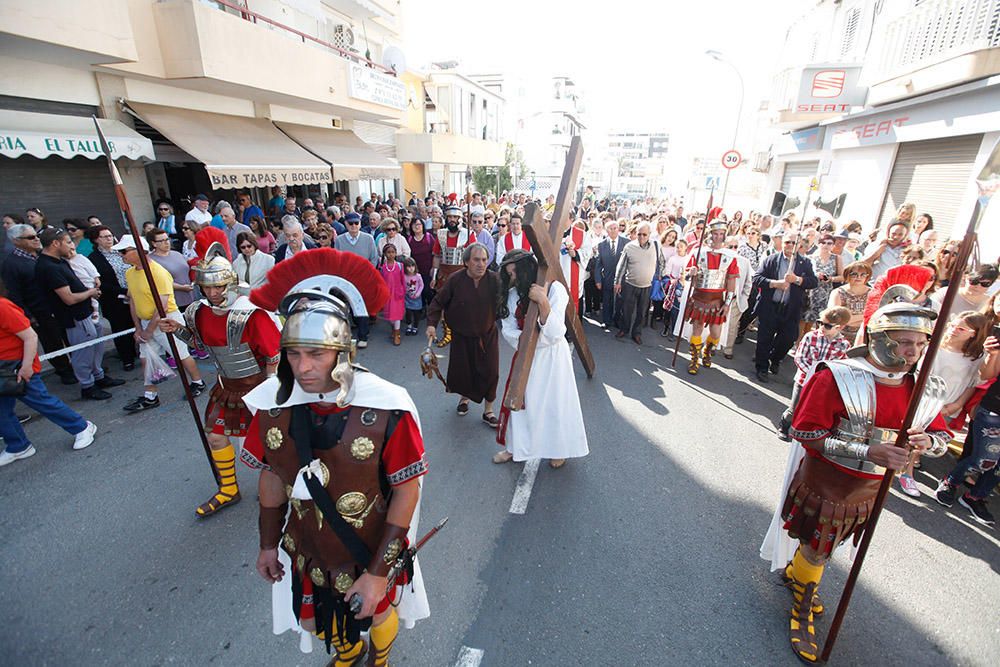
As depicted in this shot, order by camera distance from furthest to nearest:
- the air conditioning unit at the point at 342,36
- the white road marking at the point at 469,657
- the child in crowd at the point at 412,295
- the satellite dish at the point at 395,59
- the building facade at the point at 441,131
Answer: the building facade at the point at 441,131
the satellite dish at the point at 395,59
the air conditioning unit at the point at 342,36
the child in crowd at the point at 412,295
the white road marking at the point at 469,657

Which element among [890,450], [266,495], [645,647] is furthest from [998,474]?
[266,495]

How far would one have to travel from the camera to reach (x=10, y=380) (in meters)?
3.83

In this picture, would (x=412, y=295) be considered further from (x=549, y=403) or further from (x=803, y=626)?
(x=803, y=626)

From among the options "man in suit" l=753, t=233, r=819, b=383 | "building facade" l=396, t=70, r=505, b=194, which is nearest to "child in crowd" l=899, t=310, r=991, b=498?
"man in suit" l=753, t=233, r=819, b=383

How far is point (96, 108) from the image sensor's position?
8438mm

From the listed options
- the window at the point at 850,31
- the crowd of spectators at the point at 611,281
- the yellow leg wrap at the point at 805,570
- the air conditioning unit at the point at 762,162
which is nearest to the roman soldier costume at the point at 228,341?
the crowd of spectators at the point at 611,281

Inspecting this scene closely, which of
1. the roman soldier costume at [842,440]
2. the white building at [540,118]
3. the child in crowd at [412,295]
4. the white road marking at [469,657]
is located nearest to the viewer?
the roman soldier costume at [842,440]

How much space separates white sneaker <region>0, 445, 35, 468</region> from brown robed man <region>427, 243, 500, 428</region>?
12.6 ft

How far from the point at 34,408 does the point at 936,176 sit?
48.4 feet

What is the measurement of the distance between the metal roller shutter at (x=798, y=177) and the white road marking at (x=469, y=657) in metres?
→ 17.4

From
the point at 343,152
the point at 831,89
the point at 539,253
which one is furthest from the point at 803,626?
the point at 343,152

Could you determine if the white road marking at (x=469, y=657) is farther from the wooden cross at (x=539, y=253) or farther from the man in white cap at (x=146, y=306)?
the man in white cap at (x=146, y=306)

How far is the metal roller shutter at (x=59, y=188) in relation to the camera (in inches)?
295

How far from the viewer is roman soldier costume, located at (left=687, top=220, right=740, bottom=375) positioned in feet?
20.0
